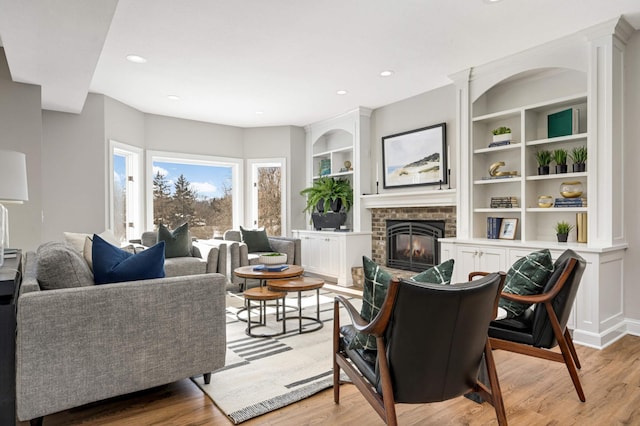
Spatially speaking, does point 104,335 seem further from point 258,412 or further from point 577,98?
point 577,98

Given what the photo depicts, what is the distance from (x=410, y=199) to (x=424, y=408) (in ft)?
10.4

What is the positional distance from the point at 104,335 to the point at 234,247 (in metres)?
3.08

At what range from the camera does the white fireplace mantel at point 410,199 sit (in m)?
4.57

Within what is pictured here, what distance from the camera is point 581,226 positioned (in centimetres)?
344

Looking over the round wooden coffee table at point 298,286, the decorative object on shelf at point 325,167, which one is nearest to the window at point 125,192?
the decorative object on shelf at point 325,167

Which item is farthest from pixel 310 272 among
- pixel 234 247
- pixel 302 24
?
pixel 302 24

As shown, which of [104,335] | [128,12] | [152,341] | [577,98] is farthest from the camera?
[577,98]

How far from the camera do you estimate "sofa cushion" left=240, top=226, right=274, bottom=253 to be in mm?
5641

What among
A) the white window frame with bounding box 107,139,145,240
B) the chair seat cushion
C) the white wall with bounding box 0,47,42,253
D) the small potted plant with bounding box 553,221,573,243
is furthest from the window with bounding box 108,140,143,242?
the small potted plant with bounding box 553,221,573,243

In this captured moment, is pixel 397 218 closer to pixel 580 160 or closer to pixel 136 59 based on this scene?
pixel 580 160

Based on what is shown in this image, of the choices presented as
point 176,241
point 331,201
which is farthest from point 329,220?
point 176,241

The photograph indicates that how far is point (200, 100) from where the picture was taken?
206 inches

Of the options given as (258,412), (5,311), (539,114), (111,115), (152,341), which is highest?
(111,115)

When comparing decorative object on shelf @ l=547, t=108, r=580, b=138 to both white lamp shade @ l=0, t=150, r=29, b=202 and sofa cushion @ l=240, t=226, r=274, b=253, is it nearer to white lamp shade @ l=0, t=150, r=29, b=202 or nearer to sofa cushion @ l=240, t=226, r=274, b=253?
sofa cushion @ l=240, t=226, r=274, b=253
